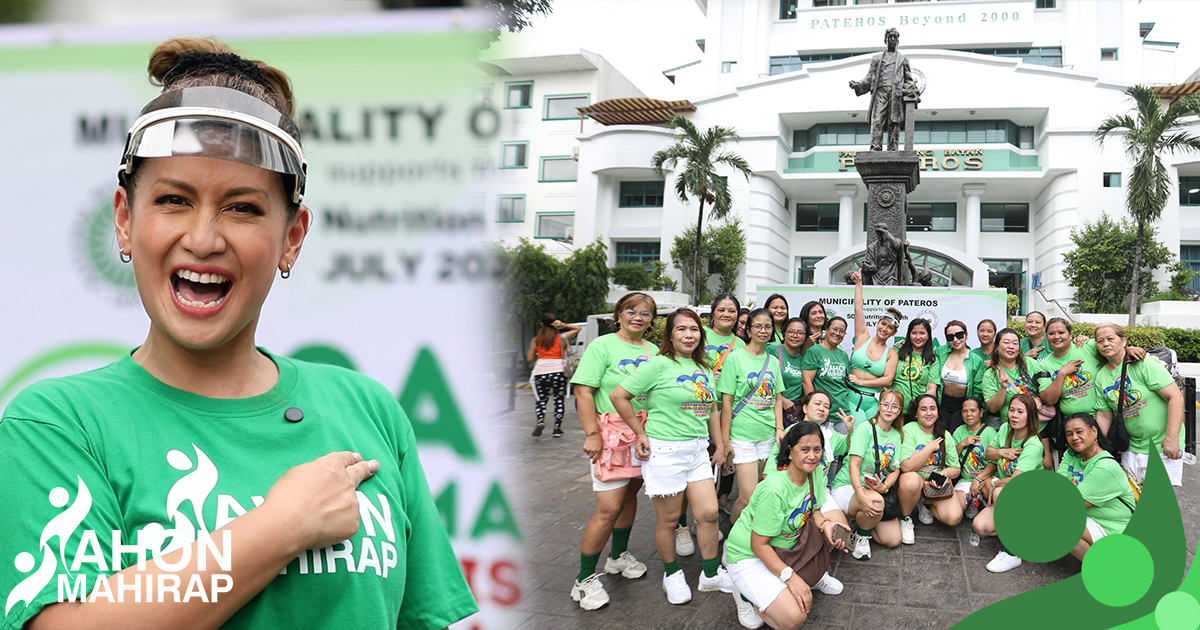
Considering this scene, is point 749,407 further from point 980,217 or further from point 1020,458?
point 980,217

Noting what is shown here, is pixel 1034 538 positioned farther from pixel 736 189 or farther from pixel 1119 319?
pixel 736 189

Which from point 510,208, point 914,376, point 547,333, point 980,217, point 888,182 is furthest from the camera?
point 980,217

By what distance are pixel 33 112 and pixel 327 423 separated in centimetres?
162

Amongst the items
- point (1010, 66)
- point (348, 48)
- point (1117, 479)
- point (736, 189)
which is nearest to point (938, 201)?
point (1010, 66)

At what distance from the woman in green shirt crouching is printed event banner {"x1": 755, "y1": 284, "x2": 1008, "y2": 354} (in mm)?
4095

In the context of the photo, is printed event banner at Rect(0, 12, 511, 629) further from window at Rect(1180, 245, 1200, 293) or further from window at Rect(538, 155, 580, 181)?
window at Rect(1180, 245, 1200, 293)

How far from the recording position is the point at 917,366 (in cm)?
516

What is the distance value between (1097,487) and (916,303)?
13.0 feet

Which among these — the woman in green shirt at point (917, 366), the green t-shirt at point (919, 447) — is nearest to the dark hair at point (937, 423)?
the green t-shirt at point (919, 447)

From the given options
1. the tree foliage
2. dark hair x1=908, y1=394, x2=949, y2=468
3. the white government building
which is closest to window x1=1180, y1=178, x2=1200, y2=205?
the white government building

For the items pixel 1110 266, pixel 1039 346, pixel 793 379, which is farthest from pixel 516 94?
pixel 1110 266

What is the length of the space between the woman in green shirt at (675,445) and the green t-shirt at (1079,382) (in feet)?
8.85

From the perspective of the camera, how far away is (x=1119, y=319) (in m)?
19.4

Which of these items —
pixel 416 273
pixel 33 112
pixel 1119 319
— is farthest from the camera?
pixel 1119 319
